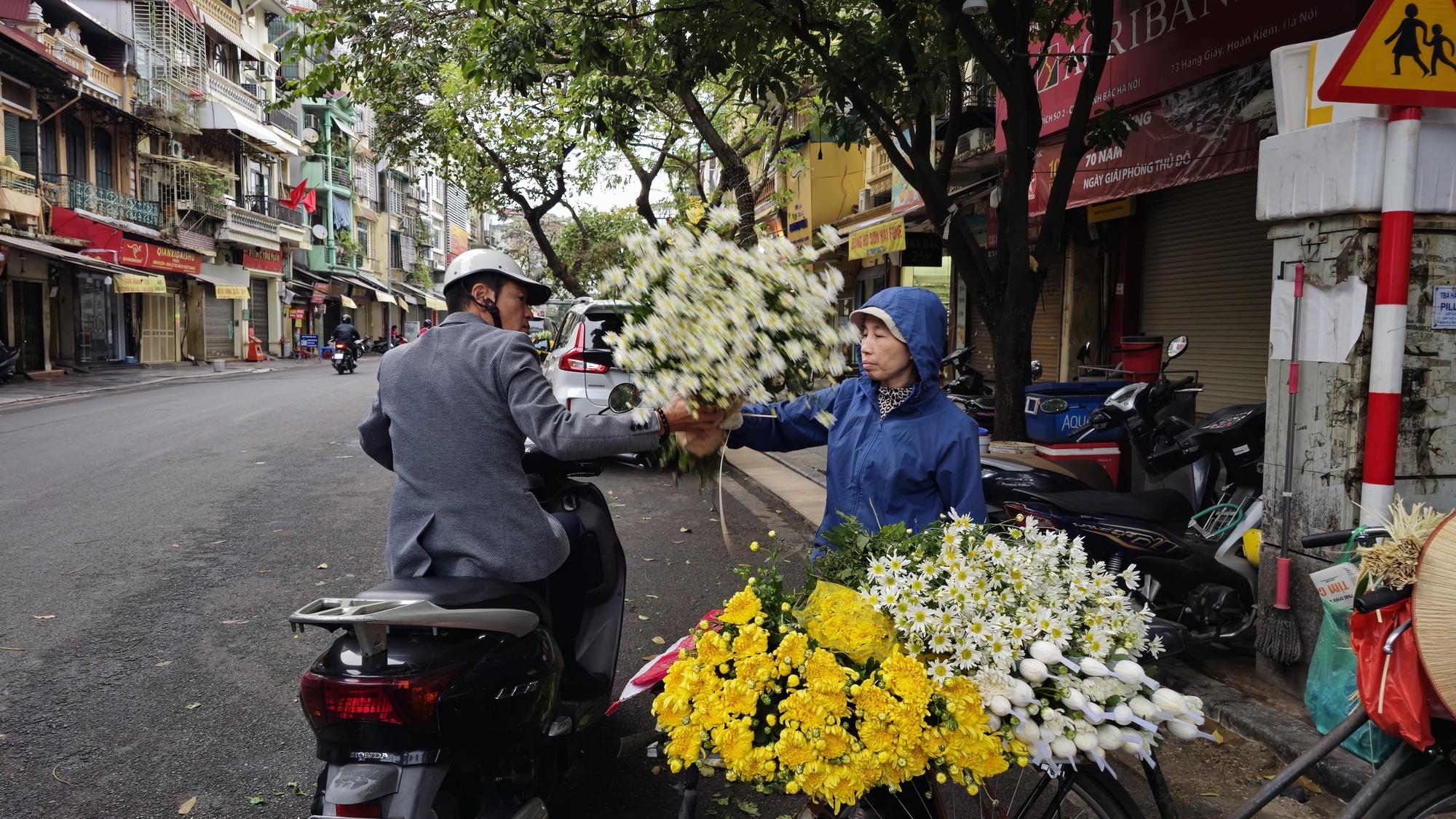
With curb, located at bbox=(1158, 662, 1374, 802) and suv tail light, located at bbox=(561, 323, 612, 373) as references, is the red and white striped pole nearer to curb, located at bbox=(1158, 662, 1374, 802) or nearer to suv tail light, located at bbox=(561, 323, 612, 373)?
curb, located at bbox=(1158, 662, 1374, 802)

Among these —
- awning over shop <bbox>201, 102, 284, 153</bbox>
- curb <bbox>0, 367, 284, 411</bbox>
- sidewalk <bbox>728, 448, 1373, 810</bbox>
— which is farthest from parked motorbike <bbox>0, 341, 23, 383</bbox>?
sidewalk <bbox>728, 448, 1373, 810</bbox>

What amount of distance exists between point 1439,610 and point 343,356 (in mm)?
27256

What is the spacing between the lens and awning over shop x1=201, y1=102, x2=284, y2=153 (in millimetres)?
30688

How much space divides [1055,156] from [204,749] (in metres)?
10.2

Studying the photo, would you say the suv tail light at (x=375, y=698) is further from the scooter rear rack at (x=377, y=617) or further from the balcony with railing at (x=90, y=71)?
the balcony with railing at (x=90, y=71)

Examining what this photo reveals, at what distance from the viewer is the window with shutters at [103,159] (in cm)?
2644

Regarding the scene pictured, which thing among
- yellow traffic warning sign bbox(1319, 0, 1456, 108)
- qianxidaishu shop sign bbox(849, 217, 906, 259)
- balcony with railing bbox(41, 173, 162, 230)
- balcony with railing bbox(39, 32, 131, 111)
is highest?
balcony with railing bbox(39, 32, 131, 111)

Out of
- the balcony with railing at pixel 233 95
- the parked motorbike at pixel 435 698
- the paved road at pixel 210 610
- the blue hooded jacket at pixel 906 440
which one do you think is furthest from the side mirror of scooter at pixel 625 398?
the balcony with railing at pixel 233 95

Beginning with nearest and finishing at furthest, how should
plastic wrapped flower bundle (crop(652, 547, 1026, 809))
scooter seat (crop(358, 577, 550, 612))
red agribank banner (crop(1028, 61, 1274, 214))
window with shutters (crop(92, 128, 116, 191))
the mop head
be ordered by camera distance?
1. plastic wrapped flower bundle (crop(652, 547, 1026, 809))
2. scooter seat (crop(358, 577, 550, 612))
3. the mop head
4. red agribank banner (crop(1028, 61, 1274, 214))
5. window with shutters (crop(92, 128, 116, 191))

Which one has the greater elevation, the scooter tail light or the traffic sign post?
the traffic sign post

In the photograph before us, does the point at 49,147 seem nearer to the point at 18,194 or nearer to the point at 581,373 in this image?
the point at 18,194

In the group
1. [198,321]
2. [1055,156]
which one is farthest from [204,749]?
[198,321]

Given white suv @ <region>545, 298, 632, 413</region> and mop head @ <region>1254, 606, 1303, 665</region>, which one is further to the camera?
white suv @ <region>545, 298, 632, 413</region>

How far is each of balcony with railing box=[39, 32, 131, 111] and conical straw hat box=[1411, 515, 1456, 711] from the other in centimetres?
2742
